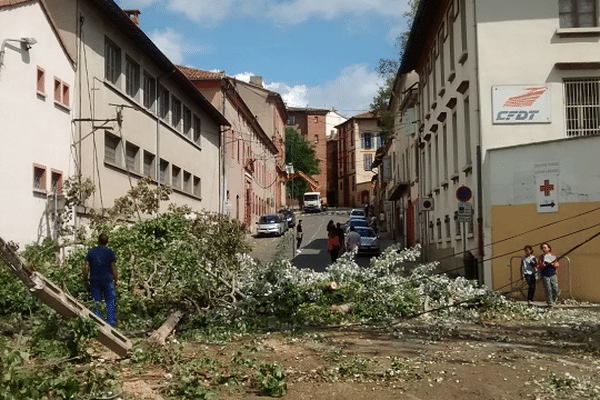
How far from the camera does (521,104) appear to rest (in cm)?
1945

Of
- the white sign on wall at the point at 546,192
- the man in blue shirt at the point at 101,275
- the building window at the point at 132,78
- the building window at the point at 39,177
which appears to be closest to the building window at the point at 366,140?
the building window at the point at 132,78

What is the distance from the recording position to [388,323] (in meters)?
13.6

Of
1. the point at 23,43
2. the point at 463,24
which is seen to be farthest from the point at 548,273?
the point at 23,43

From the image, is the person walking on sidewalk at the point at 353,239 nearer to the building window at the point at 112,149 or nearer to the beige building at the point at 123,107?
the beige building at the point at 123,107

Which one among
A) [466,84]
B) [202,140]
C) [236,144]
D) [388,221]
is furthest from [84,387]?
[388,221]

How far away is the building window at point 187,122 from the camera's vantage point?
A: 3641 centimetres

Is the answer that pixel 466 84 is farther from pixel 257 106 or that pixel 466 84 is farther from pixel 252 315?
pixel 257 106

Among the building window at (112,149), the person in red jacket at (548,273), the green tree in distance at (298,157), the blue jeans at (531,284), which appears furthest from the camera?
the green tree in distance at (298,157)

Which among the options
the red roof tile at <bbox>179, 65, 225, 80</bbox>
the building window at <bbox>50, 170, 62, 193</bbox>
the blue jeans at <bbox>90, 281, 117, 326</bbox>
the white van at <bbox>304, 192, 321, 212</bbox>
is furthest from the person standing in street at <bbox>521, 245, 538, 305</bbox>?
the white van at <bbox>304, 192, 321, 212</bbox>

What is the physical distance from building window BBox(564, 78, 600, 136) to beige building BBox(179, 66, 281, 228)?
26.2m

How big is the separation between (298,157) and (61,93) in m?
79.9

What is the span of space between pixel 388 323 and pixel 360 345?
254 cm

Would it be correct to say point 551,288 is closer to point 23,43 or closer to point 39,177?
point 39,177

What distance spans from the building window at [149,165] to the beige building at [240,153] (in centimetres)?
1305
